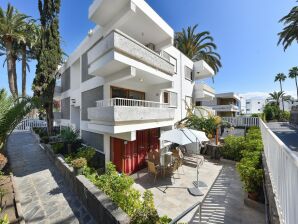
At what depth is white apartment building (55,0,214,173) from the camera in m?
8.79

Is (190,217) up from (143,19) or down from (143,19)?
down

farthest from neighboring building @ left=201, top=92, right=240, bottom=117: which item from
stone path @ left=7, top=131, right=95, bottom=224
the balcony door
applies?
stone path @ left=7, top=131, right=95, bottom=224

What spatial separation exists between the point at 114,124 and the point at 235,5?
11534 millimetres

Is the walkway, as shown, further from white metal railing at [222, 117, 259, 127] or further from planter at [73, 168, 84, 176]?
planter at [73, 168, 84, 176]

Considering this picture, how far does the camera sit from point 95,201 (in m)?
5.58

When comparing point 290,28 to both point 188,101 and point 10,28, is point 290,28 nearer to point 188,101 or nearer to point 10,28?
point 188,101

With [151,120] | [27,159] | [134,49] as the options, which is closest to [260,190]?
[151,120]

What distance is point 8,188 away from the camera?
696cm

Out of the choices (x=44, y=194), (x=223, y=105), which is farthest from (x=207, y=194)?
(x=223, y=105)

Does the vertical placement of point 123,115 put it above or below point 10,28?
below

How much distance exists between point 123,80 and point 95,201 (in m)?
7.26

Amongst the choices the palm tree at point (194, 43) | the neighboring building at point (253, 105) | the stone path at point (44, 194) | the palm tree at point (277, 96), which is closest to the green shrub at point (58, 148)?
the stone path at point (44, 194)

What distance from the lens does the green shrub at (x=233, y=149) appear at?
514 inches

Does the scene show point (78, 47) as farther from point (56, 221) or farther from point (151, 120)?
point (56, 221)
